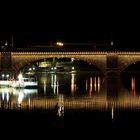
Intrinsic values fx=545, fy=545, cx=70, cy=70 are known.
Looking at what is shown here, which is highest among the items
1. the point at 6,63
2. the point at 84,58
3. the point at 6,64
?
the point at 84,58

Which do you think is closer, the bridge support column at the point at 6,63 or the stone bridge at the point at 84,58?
the bridge support column at the point at 6,63

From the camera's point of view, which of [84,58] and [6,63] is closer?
[6,63]

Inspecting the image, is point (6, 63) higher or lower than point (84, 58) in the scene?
lower

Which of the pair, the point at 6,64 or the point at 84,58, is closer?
the point at 6,64

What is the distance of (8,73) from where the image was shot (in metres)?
72.0

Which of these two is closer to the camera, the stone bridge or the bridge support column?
the bridge support column

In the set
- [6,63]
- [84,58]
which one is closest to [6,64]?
[6,63]

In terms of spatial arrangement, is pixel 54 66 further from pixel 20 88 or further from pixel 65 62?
pixel 20 88

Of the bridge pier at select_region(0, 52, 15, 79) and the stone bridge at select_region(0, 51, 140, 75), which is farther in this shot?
the stone bridge at select_region(0, 51, 140, 75)

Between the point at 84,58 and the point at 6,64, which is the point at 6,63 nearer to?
the point at 6,64

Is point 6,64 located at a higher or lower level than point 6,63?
lower
